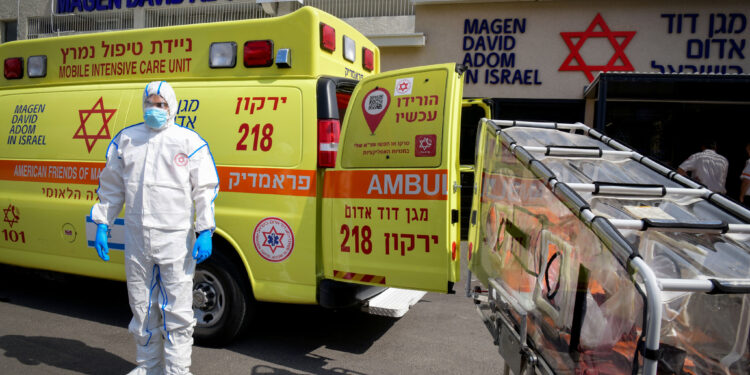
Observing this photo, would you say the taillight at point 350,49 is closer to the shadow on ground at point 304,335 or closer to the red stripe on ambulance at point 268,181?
the red stripe on ambulance at point 268,181

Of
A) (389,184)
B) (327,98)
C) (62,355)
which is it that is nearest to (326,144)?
(327,98)

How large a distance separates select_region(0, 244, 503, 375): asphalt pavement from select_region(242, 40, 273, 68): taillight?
7.00 ft

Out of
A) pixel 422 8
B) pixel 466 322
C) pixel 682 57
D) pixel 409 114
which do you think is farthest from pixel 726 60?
pixel 409 114

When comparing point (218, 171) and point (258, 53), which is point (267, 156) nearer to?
point (218, 171)

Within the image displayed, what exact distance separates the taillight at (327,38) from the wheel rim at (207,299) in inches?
75.6

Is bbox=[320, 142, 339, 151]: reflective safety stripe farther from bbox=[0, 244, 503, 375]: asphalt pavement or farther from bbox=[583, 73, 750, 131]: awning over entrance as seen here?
bbox=[583, 73, 750, 131]: awning over entrance

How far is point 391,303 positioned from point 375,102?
1465 mm

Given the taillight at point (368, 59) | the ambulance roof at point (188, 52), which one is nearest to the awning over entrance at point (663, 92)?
the taillight at point (368, 59)

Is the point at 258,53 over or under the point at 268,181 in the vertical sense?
over

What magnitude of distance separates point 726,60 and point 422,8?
6460mm

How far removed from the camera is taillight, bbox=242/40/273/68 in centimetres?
412

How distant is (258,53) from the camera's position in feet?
13.6

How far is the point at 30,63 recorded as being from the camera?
5.15m

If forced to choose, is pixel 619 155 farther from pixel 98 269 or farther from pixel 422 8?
pixel 422 8
